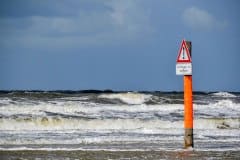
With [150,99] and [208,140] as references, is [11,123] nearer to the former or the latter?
[208,140]

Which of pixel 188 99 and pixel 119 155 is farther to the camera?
pixel 188 99

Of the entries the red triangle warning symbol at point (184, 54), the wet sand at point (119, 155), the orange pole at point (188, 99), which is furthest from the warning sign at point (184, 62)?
the wet sand at point (119, 155)

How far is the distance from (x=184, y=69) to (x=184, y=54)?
297 mm

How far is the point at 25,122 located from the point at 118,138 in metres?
8.03

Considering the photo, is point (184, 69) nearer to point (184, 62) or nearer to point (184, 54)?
point (184, 62)

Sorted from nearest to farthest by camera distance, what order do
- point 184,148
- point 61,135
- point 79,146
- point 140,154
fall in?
point 140,154
point 184,148
point 79,146
point 61,135

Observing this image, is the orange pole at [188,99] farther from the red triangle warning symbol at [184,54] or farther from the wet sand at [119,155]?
the wet sand at [119,155]

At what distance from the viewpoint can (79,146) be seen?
14445 mm

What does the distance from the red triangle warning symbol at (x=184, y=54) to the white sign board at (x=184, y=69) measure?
8 cm

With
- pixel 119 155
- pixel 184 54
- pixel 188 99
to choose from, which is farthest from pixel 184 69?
pixel 119 155

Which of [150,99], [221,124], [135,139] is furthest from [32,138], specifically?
[150,99]

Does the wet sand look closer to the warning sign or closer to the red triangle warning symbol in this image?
the warning sign

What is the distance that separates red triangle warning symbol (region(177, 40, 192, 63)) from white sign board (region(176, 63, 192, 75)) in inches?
3.2

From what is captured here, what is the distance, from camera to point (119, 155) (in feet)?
39.4
